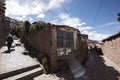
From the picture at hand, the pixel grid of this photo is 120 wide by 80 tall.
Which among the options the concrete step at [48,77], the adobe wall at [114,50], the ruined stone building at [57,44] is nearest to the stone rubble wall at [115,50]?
the adobe wall at [114,50]

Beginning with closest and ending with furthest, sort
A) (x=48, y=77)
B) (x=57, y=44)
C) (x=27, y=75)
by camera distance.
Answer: (x=27, y=75)
(x=48, y=77)
(x=57, y=44)

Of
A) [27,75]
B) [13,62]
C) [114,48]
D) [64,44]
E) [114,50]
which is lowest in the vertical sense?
[27,75]

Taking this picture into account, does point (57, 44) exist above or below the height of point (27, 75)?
above

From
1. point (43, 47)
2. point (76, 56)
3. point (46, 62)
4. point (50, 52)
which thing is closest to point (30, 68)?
point (46, 62)

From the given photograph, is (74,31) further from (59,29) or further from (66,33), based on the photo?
(59,29)

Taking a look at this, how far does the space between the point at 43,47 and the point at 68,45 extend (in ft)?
7.73

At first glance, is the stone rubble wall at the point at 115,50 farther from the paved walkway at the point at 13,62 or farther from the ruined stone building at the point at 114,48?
the paved walkway at the point at 13,62

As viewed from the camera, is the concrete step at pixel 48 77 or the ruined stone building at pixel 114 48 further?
the ruined stone building at pixel 114 48

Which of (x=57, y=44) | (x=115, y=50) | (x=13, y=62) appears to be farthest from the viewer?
(x=115, y=50)

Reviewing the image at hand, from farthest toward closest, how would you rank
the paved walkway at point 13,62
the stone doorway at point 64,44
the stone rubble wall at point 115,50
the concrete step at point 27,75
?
1. the stone rubble wall at point 115,50
2. the stone doorway at point 64,44
3. the paved walkway at point 13,62
4. the concrete step at point 27,75

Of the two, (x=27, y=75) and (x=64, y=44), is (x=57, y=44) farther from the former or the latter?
(x=27, y=75)

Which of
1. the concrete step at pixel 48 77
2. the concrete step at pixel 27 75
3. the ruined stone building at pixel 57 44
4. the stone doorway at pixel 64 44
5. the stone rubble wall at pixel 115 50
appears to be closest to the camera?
the concrete step at pixel 27 75

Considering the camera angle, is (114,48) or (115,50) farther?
(114,48)

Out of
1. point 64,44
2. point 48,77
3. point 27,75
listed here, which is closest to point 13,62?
point 27,75
